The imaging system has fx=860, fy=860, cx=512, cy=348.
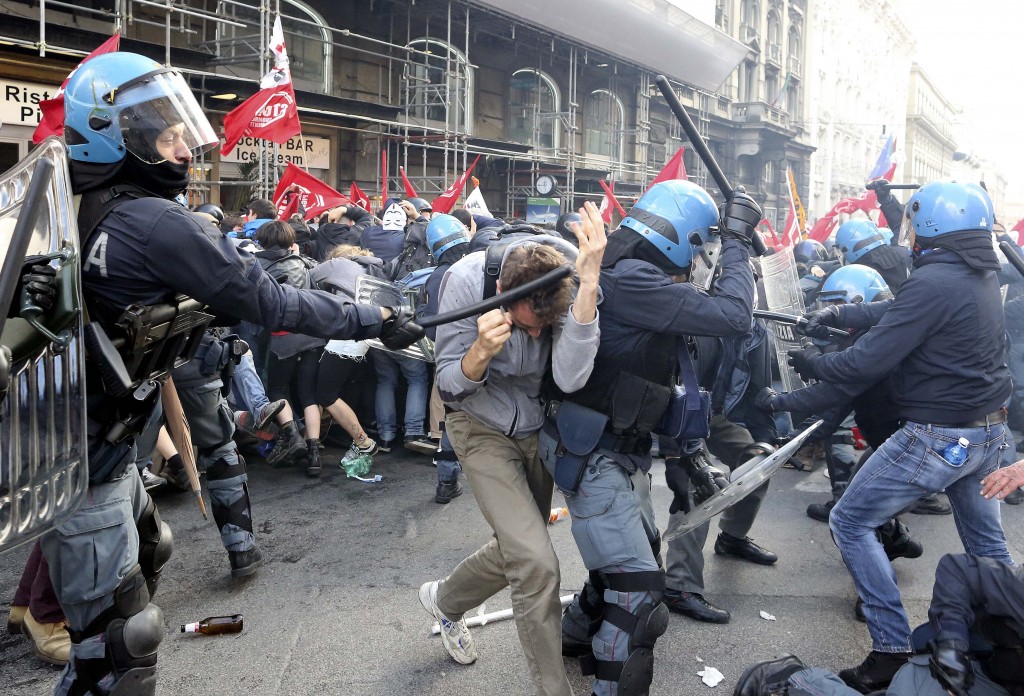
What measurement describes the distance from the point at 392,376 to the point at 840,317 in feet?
12.0

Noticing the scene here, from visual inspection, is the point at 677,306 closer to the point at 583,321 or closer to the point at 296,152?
the point at 583,321

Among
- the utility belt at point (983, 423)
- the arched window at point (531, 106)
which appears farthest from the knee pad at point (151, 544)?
the arched window at point (531, 106)

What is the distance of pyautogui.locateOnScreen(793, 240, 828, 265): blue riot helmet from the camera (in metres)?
9.68

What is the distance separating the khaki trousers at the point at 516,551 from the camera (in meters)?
2.80

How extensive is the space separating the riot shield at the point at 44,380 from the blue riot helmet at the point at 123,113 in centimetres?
30

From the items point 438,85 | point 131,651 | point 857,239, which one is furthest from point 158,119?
point 438,85

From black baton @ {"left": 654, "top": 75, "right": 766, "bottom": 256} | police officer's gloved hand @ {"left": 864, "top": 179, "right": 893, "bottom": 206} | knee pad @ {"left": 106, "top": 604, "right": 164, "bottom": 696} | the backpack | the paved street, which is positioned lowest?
the paved street

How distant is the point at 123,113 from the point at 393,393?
4.52m

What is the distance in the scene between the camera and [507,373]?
297cm

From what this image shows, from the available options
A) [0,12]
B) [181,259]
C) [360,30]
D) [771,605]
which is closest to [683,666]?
[771,605]

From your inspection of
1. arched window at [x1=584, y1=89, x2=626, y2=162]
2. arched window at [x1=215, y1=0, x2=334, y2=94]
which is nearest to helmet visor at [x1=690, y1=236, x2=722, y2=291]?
arched window at [x1=215, y1=0, x2=334, y2=94]

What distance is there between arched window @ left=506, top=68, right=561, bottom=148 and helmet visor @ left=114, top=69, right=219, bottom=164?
18.3m

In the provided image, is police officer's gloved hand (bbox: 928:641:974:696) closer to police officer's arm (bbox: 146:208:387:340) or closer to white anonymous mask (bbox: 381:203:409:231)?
police officer's arm (bbox: 146:208:387:340)

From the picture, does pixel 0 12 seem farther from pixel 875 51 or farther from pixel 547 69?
pixel 875 51
